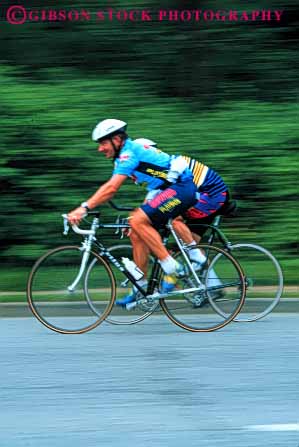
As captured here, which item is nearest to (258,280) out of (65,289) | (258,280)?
(258,280)

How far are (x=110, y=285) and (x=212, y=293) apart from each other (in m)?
0.89

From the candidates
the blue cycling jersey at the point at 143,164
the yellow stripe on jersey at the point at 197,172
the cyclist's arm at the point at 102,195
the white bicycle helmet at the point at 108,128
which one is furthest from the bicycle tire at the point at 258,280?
the white bicycle helmet at the point at 108,128

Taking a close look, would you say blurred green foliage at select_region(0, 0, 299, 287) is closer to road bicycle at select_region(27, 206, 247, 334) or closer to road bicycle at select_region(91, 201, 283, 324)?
road bicycle at select_region(91, 201, 283, 324)

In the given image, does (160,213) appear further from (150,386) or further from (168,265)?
(150,386)

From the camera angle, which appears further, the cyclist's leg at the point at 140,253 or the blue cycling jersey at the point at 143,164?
the cyclist's leg at the point at 140,253

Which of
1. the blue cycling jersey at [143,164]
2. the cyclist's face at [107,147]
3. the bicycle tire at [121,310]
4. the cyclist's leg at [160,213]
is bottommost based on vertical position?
the bicycle tire at [121,310]

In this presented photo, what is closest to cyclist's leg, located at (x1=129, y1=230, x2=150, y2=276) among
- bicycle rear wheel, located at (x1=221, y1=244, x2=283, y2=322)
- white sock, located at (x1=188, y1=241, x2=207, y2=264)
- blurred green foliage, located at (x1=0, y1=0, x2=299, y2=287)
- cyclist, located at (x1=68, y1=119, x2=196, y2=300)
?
cyclist, located at (x1=68, y1=119, x2=196, y2=300)

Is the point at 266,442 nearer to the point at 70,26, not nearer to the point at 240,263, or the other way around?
the point at 240,263

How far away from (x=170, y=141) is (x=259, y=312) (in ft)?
9.62

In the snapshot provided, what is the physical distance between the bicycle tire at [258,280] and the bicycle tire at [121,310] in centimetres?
76

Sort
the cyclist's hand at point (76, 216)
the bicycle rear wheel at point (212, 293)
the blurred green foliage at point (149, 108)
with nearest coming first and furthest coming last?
the cyclist's hand at point (76, 216)
the bicycle rear wheel at point (212, 293)
the blurred green foliage at point (149, 108)

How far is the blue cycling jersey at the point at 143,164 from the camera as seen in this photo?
796 cm

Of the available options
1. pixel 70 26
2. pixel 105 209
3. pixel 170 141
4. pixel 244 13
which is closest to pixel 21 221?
pixel 105 209

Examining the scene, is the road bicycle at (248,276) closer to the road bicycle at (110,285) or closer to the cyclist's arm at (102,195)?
the road bicycle at (110,285)
